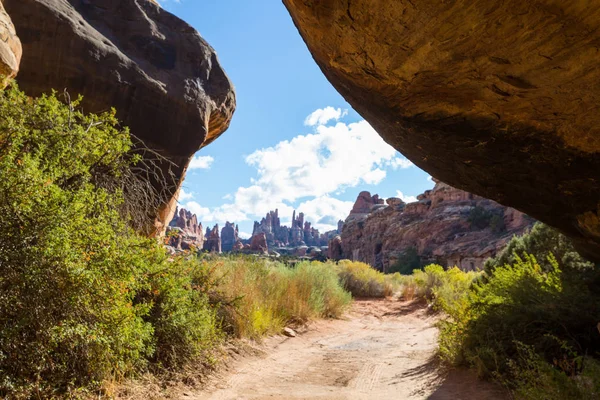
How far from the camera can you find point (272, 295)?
29.8ft

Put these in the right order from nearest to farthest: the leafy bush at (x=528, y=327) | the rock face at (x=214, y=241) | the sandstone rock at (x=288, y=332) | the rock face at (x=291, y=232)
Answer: the leafy bush at (x=528, y=327), the sandstone rock at (x=288, y=332), the rock face at (x=214, y=241), the rock face at (x=291, y=232)

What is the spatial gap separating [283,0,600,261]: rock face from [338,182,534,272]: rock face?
30.7 m

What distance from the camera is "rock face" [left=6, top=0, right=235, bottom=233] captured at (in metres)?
7.89

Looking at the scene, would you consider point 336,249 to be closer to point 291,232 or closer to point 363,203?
point 363,203

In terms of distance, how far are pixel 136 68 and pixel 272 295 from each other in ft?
21.9

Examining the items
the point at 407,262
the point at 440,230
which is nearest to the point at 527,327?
the point at 407,262

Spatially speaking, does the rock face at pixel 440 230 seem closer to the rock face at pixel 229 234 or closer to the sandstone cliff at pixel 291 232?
the sandstone cliff at pixel 291 232

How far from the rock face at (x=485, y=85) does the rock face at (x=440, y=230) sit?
30666 mm

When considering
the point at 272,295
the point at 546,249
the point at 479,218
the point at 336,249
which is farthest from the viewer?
the point at 336,249

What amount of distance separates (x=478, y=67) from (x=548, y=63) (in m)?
0.41

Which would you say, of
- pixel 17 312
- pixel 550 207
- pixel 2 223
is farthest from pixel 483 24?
pixel 17 312

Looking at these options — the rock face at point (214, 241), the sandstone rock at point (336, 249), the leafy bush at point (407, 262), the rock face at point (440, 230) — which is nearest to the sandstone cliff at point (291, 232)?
the rock face at point (214, 241)

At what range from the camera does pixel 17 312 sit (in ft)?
9.86

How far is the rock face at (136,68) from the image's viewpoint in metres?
7.89
